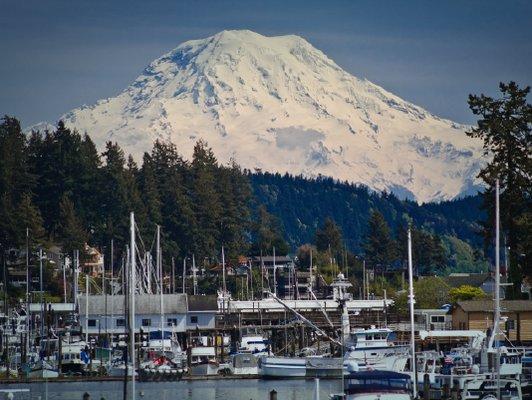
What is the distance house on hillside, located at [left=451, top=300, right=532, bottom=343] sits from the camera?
12188cm

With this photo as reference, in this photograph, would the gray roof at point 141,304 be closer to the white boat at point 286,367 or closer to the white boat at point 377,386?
the white boat at point 286,367

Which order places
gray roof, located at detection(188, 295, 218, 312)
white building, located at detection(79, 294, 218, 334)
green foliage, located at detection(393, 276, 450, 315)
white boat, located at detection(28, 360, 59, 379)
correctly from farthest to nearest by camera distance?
green foliage, located at detection(393, 276, 450, 315), gray roof, located at detection(188, 295, 218, 312), white building, located at detection(79, 294, 218, 334), white boat, located at detection(28, 360, 59, 379)

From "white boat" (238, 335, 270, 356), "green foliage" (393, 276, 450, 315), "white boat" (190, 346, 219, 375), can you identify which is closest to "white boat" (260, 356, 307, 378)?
"white boat" (190, 346, 219, 375)

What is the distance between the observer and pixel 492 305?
130 m

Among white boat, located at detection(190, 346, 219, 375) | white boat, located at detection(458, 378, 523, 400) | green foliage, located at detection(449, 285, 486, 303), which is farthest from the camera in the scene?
green foliage, located at detection(449, 285, 486, 303)

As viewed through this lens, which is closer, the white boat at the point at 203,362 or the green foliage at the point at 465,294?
the white boat at the point at 203,362

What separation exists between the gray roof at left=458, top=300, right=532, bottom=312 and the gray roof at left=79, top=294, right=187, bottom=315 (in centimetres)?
3150

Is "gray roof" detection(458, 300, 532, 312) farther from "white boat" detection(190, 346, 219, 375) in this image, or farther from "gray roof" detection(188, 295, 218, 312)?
"gray roof" detection(188, 295, 218, 312)

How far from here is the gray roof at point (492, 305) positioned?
121812 millimetres

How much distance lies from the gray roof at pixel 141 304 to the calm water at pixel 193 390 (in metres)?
32.6

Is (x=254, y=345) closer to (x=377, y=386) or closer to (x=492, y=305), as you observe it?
(x=492, y=305)

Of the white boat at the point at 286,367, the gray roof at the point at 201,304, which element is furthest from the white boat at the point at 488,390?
the gray roof at the point at 201,304

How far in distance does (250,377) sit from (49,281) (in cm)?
7145

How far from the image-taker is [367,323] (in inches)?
6107
